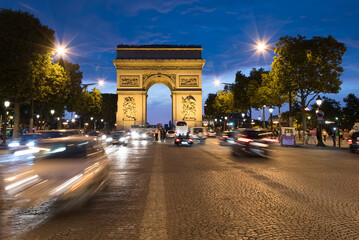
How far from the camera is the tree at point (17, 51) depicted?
1161 inches

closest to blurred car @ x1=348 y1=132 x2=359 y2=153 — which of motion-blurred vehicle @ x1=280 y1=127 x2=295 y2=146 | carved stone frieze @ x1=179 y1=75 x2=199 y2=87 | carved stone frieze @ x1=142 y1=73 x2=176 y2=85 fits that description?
motion-blurred vehicle @ x1=280 y1=127 x2=295 y2=146

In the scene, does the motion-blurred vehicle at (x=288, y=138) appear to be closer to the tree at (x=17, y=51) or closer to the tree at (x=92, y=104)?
the tree at (x=17, y=51)

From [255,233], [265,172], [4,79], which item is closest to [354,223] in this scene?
[255,233]

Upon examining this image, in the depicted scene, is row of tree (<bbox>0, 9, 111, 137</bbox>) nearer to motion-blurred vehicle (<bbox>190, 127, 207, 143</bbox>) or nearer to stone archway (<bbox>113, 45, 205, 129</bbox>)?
motion-blurred vehicle (<bbox>190, 127, 207, 143</bbox>)

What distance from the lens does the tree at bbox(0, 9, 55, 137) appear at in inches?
1161

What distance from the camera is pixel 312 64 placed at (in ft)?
105

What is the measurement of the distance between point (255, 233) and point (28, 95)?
31194mm

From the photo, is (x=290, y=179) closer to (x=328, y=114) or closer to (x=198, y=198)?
(x=198, y=198)

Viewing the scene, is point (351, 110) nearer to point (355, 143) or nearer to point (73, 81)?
point (73, 81)

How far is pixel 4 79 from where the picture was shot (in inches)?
1164

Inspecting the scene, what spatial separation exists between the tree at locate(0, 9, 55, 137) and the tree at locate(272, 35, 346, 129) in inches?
928

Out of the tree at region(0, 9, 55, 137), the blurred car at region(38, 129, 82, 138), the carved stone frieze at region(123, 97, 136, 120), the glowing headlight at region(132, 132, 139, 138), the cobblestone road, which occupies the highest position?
the tree at region(0, 9, 55, 137)

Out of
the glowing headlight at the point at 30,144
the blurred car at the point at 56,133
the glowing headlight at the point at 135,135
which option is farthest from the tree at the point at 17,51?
the glowing headlight at the point at 135,135

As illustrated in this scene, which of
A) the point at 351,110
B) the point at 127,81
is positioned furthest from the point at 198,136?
the point at 351,110
